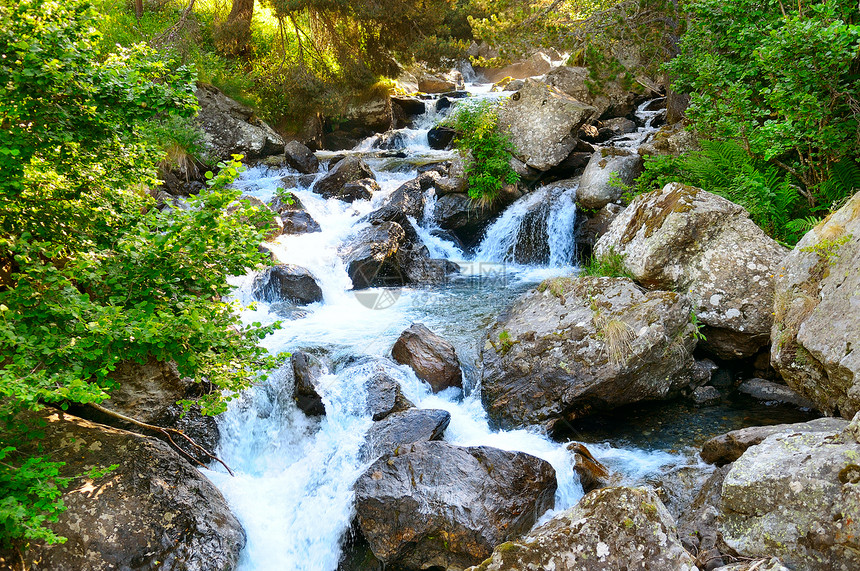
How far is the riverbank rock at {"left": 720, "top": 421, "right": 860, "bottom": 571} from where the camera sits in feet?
10.2

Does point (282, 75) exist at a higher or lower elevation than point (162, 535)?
higher

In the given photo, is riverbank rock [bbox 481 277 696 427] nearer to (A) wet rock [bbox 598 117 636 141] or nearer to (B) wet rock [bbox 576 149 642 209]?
(B) wet rock [bbox 576 149 642 209]

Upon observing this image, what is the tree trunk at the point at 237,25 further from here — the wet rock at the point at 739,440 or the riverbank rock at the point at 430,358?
the wet rock at the point at 739,440

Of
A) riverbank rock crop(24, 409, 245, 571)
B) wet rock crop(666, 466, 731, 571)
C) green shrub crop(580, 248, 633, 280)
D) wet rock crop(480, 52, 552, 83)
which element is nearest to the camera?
wet rock crop(666, 466, 731, 571)

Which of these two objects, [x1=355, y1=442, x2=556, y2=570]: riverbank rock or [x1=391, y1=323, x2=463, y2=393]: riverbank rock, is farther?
[x1=391, y1=323, x2=463, y2=393]: riverbank rock

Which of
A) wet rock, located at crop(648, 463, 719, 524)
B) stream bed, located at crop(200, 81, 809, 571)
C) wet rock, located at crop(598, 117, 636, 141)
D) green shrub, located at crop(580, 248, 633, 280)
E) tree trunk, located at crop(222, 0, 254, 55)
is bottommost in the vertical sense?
stream bed, located at crop(200, 81, 809, 571)

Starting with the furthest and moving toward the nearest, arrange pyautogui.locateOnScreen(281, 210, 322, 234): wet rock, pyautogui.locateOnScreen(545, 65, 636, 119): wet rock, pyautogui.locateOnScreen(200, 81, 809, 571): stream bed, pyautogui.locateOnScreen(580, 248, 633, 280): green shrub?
pyautogui.locateOnScreen(545, 65, 636, 119): wet rock → pyautogui.locateOnScreen(281, 210, 322, 234): wet rock → pyautogui.locateOnScreen(580, 248, 633, 280): green shrub → pyautogui.locateOnScreen(200, 81, 809, 571): stream bed

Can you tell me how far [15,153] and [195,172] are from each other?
11.9 metres

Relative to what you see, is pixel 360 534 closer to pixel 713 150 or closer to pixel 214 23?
pixel 713 150

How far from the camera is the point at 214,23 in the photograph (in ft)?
58.7

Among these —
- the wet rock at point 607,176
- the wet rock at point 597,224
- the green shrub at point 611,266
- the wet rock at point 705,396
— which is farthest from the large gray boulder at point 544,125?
the wet rock at point 705,396

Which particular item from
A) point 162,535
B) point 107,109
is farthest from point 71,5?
point 162,535

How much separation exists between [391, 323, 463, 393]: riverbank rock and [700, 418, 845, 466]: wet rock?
127 inches

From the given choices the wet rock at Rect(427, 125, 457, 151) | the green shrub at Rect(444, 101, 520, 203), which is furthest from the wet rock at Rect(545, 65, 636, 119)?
the green shrub at Rect(444, 101, 520, 203)
